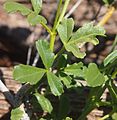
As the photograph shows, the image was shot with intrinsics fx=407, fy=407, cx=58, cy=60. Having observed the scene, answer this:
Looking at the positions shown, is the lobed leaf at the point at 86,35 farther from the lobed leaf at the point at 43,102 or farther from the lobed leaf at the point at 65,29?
the lobed leaf at the point at 43,102

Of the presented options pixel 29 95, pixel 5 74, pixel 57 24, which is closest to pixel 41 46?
pixel 57 24

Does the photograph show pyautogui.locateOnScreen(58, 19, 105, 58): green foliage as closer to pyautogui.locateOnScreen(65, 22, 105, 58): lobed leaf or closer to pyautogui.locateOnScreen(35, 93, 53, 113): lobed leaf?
pyautogui.locateOnScreen(65, 22, 105, 58): lobed leaf

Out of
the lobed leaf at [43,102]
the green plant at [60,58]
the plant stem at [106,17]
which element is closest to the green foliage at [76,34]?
the green plant at [60,58]

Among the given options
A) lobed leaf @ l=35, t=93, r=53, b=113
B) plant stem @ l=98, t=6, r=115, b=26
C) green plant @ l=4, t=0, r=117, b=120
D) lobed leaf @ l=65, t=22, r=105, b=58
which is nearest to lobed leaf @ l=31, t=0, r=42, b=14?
green plant @ l=4, t=0, r=117, b=120

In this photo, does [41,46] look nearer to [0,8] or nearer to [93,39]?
[93,39]

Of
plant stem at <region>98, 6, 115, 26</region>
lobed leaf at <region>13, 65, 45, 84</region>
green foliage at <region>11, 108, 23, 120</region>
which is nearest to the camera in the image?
lobed leaf at <region>13, 65, 45, 84</region>

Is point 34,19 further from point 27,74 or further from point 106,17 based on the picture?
point 106,17
